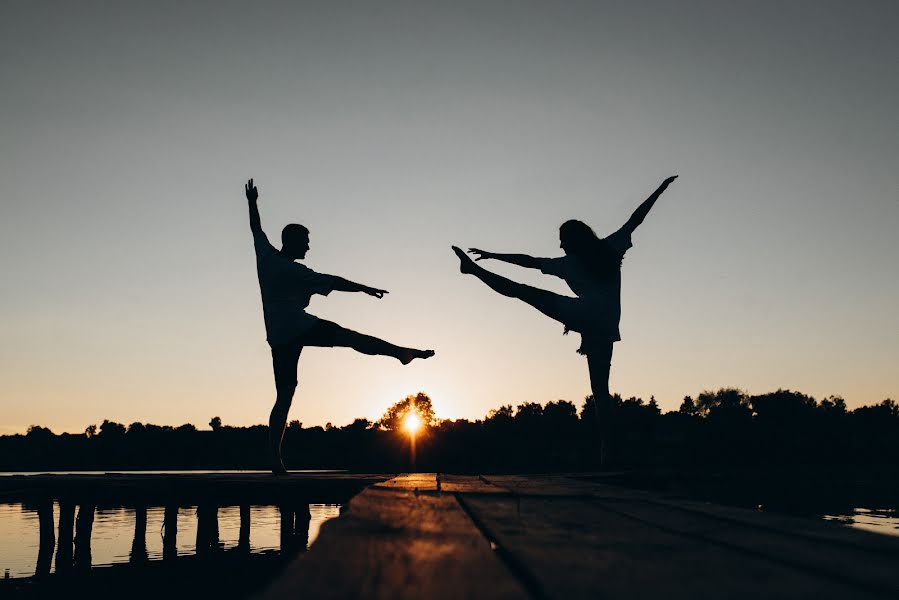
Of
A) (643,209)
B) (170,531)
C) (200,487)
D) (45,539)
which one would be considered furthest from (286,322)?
(45,539)

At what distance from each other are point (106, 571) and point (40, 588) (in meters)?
3.47

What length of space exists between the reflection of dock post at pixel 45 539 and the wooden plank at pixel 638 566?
15198 mm

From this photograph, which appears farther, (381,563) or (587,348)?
(587,348)

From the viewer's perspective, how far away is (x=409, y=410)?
130m

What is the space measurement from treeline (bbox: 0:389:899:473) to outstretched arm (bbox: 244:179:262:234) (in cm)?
463

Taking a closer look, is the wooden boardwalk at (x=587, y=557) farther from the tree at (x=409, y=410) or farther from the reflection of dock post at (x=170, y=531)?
the tree at (x=409, y=410)

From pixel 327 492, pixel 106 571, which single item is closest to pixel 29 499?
pixel 327 492

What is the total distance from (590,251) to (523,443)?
2987cm

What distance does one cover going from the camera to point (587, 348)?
7.24 meters

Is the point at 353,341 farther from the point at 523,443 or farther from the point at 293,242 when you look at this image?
the point at 523,443

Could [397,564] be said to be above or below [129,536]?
above

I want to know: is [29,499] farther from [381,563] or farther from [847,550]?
[847,550]

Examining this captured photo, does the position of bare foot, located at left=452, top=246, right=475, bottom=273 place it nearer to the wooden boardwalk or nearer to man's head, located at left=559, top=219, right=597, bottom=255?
man's head, located at left=559, top=219, right=597, bottom=255

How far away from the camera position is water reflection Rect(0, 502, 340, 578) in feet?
45.0
